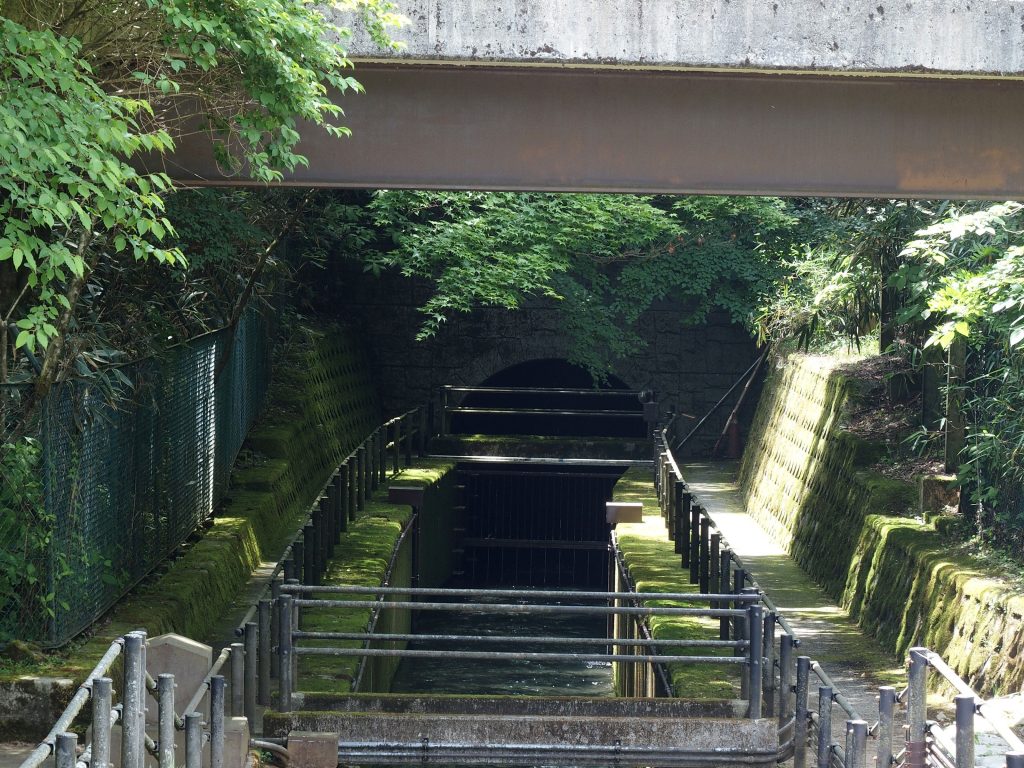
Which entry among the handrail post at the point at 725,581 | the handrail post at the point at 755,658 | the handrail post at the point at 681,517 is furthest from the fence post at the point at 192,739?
the handrail post at the point at 681,517

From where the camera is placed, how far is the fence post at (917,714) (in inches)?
258

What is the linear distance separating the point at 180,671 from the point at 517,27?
383cm

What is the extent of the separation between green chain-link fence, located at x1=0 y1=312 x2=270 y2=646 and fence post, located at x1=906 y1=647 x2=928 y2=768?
4929 mm

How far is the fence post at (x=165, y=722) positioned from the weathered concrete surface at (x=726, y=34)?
3690mm

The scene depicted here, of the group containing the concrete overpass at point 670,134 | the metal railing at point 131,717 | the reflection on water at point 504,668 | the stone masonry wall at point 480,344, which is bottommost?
the reflection on water at point 504,668

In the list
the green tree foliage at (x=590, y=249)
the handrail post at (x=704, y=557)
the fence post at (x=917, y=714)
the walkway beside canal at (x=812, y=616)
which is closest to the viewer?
the fence post at (x=917, y=714)

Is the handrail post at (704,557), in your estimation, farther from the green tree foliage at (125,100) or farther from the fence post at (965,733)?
the fence post at (965,733)

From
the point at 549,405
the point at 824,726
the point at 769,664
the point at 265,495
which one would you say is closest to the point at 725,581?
the point at 769,664

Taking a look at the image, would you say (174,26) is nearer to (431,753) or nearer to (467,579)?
(431,753)

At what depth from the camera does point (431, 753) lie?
845 cm

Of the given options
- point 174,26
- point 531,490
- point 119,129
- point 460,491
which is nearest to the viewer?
point 119,129

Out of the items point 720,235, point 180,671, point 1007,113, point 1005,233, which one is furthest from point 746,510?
point 180,671

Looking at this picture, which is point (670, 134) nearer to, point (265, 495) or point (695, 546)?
point (695, 546)

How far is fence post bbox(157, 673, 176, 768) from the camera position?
6094 mm
